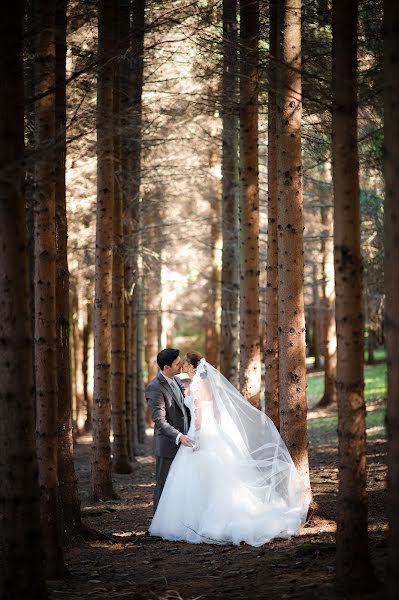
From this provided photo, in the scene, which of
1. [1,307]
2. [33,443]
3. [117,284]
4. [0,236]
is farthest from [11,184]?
[117,284]

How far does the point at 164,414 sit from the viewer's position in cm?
1009

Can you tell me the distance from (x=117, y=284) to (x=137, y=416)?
29.7 feet

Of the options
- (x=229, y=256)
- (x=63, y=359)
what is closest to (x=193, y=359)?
(x=63, y=359)

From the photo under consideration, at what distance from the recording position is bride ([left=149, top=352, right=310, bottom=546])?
8961 mm

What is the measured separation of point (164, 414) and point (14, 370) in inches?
176

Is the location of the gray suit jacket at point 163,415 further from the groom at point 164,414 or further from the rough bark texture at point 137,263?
the rough bark texture at point 137,263

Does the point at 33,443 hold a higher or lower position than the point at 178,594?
higher

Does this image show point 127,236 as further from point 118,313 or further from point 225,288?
point 225,288

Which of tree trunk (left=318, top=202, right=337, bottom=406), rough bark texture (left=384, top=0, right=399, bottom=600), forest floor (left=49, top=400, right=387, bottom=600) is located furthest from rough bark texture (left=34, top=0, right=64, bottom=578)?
tree trunk (left=318, top=202, right=337, bottom=406)

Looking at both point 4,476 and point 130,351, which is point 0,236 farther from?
point 130,351

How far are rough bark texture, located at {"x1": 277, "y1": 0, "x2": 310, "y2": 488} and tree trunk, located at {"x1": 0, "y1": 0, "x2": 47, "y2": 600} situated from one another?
3915mm

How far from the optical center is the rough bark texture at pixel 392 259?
16.2 ft

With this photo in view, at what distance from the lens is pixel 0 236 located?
580 centimetres

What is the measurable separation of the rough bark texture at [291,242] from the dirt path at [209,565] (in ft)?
5.23
